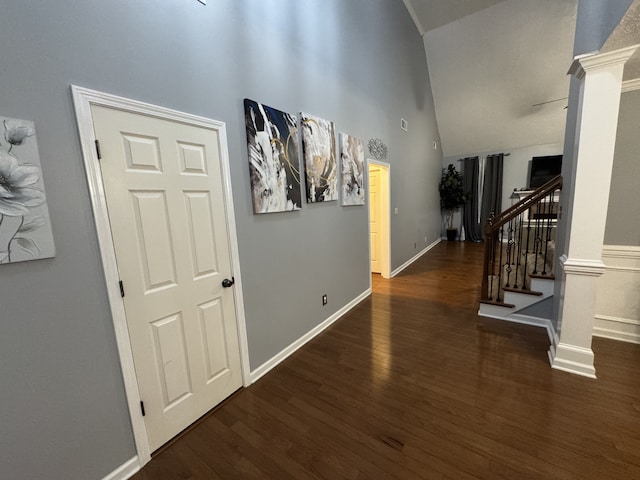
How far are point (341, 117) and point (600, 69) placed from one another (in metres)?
2.13

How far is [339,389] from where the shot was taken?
2018 millimetres

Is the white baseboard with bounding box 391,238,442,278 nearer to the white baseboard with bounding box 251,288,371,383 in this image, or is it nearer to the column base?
the white baseboard with bounding box 251,288,371,383

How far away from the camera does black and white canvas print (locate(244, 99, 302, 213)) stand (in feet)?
6.57

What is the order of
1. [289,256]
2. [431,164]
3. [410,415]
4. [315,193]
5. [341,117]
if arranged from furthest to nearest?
[431,164] < [341,117] < [315,193] < [289,256] < [410,415]

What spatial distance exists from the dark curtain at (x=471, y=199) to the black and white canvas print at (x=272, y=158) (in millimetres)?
7079

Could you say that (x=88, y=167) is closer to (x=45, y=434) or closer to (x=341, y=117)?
(x=45, y=434)

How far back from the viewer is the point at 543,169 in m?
6.68

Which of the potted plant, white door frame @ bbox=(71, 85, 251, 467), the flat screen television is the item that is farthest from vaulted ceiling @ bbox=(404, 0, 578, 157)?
white door frame @ bbox=(71, 85, 251, 467)

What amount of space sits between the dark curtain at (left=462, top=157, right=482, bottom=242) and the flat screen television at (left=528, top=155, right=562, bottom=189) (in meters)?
1.31

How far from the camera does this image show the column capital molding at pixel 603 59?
5.47ft

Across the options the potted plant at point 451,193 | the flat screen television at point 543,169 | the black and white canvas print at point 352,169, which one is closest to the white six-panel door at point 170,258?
the black and white canvas print at point 352,169

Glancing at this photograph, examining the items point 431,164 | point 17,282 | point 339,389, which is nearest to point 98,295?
point 17,282

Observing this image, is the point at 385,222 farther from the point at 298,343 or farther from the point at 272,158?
the point at 272,158

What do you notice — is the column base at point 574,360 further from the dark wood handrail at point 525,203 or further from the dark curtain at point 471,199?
the dark curtain at point 471,199
